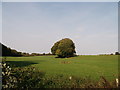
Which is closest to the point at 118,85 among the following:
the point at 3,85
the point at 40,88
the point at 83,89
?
the point at 83,89

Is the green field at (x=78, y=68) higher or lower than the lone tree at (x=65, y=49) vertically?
lower

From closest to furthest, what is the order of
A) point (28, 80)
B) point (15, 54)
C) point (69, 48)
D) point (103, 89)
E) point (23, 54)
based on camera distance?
1. point (103, 89)
2. point (28, 80)
3. point (69, 48)
4. point (15, 54)
5. point (23, 54)

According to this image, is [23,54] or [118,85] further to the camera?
[23,54]

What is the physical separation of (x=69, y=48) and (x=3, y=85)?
40301 mm

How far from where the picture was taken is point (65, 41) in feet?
158

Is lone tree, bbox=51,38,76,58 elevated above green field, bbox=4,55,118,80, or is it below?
above

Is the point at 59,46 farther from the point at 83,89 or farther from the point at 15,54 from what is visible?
the point at 83,89

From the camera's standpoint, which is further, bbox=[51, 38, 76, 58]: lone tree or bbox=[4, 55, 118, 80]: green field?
bbox=[51, 38, 76, 58]: lone tree

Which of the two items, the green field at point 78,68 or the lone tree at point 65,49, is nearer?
the green field at point 78,68

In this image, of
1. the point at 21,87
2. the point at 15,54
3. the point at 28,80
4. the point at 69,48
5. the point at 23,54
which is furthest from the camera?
the point at 23,54

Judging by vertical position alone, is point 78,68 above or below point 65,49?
below

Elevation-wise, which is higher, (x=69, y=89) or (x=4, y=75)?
(x=4, y=75)

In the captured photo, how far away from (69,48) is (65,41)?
271 centimetres

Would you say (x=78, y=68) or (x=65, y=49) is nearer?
(x=78, y=68)
